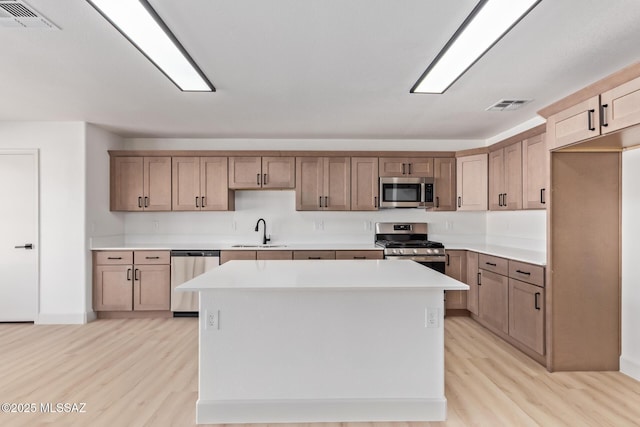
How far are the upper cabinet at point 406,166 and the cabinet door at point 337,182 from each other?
19.0 inches

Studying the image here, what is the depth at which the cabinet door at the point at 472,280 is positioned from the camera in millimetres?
4529

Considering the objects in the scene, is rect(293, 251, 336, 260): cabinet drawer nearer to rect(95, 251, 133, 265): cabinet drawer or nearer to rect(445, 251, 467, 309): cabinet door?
rect(445, 251, 467, 309): cabinet door

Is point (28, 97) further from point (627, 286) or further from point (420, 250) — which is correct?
point (627, 286)

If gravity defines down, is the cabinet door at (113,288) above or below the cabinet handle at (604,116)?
below

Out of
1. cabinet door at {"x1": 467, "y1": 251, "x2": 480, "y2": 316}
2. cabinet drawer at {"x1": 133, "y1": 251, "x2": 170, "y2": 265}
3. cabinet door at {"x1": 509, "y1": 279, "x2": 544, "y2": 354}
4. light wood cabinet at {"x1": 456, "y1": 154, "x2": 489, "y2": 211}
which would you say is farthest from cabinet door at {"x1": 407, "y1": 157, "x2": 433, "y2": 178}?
cabinet drawer at {"x1": 133, "y1": 251, "x2": 170, "y2": 265}

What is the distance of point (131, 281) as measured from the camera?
4695mm

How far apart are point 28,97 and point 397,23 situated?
3.51 metres

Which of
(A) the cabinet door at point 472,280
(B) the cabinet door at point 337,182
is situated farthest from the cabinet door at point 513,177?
(B) the cabinet door at point 337,182

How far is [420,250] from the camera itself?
4805mm

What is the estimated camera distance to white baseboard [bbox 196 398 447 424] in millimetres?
2344

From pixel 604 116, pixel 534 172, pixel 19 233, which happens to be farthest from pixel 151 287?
pixel 604 116

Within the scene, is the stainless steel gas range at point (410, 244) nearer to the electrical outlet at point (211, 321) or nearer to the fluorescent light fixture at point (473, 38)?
the fluorescent light fixture at point (473, 38)

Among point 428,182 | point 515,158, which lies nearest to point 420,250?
point 428,182

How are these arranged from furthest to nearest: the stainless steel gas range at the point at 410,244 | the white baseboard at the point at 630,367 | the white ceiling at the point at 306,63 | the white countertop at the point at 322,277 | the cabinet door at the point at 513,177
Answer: the stainless steel gas range at the point at 410,244 < the cabinet door at the point at 513,177 < the white baseboard at the point at 630,367 < the white countertop at the point at 322,277 < the white ceiling at the point at 306,63
